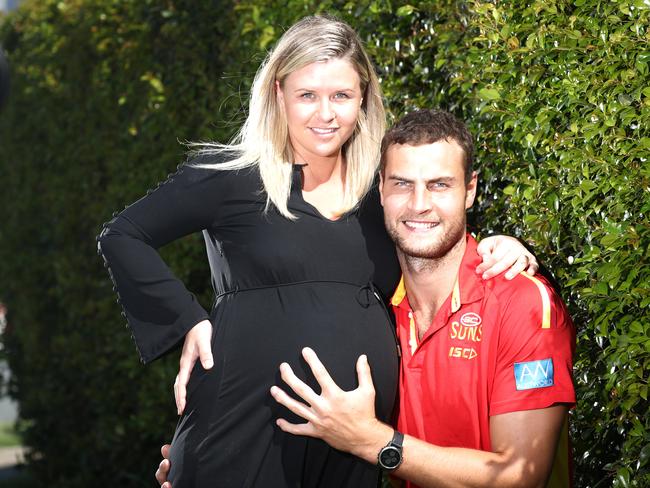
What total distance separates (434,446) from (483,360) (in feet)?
0.92

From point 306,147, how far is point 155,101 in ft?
9.84

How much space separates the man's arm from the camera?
2.86 meters

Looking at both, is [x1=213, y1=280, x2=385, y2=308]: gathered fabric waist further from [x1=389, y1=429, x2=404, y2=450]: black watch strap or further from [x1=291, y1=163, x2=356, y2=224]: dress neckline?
[x1=389, y1=429, x2=404, y2=450]: black watch strap

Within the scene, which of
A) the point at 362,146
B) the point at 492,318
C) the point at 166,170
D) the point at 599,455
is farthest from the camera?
the point at 166,170

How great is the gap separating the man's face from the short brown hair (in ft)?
0.06

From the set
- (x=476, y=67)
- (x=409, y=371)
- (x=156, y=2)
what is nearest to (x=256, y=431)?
(x=409, y=371)

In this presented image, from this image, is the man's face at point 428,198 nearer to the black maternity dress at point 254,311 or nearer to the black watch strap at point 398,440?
the black maternity dress at point 254,311

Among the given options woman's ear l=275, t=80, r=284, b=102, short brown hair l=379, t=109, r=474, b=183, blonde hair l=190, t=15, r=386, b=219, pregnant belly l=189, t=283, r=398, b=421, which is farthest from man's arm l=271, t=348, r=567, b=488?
woman's ear l=275, t=80, r=284, b=102

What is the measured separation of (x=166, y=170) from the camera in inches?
240

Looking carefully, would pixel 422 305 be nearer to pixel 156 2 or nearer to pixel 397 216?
pixel 397 216

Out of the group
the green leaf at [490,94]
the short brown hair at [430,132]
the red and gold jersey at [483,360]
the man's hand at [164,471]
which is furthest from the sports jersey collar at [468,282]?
the man's hand at [164,471]

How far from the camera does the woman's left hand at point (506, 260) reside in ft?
9.97

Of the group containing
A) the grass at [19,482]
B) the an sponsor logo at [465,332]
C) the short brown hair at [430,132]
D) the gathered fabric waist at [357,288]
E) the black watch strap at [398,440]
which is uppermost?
the short brown hair at [430,132]

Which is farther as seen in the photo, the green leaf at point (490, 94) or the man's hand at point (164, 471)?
the green leaf at point (490, 94)
